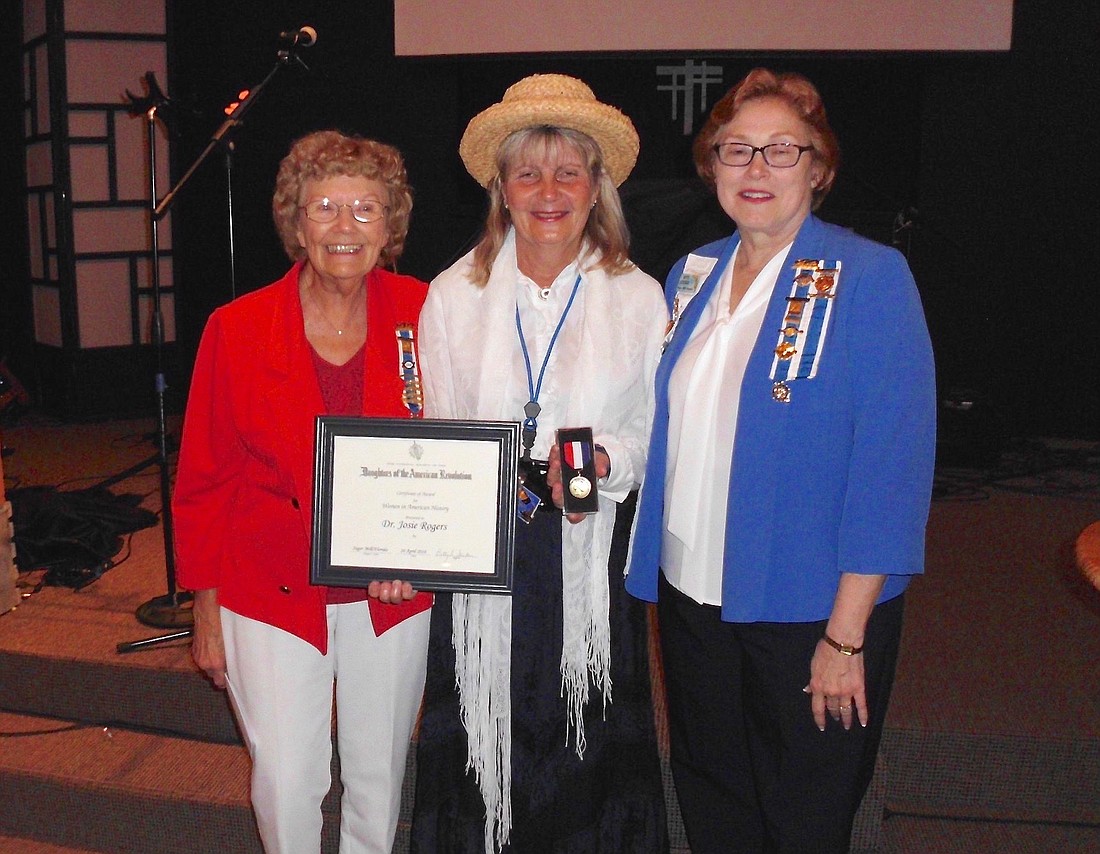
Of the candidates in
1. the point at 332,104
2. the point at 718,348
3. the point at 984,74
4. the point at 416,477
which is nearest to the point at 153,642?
the point at 416,477

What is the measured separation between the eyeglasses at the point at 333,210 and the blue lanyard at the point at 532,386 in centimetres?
36

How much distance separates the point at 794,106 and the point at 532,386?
0.74m

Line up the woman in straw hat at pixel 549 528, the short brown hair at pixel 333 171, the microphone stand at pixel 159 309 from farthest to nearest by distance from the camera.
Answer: the microphone stand at pixel 159 309
the woman in straw hat at pixel 549 528
the short brown hair at pixel 333 171

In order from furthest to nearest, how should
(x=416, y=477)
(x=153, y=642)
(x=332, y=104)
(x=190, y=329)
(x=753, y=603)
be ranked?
1. (x=190, y=329)
2. (x=332, y=104)
3. (x=153, y=642)
4. (x=416, y=477)
5. (x=753, y=603)

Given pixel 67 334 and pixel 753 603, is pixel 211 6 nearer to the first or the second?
pixel 67 334

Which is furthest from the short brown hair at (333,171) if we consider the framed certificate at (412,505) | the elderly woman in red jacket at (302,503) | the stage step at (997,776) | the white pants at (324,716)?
the stage step at (997,776)

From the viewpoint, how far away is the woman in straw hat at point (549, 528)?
2.00 meters

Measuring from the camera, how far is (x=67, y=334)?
7.25 meters

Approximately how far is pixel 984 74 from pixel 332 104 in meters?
4.37

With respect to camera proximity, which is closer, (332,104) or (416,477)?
(416,477)

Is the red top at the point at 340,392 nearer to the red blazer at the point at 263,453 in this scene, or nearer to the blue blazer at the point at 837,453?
the red blazer at the point at 263,453

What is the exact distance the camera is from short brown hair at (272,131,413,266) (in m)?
1.90

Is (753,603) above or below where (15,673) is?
above

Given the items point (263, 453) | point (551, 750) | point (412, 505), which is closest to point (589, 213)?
point (412, 505)
